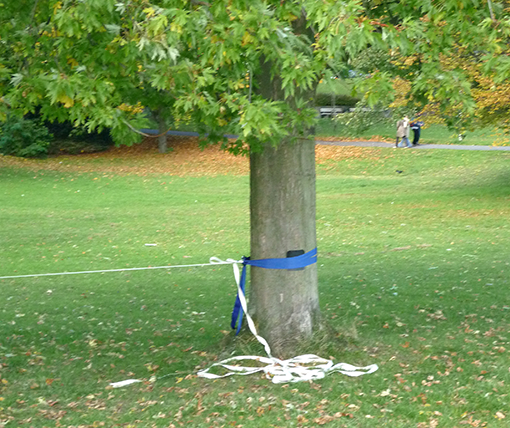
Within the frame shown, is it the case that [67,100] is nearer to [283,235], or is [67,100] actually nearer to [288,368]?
[283,235]

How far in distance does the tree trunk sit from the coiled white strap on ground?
0.16 m

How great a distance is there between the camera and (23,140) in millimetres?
30109

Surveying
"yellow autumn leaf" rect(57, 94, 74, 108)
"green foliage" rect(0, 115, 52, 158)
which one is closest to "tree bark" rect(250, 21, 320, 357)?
"yellow autumn leaf" rect(57, 94, 74, 108)

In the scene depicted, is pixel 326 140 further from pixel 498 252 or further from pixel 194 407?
pixel 194 407

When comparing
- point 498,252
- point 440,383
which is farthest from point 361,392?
point 498,252

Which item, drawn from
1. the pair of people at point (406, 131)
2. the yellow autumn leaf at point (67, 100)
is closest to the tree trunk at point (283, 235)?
the yellow autumn leaf at point (67, 100)

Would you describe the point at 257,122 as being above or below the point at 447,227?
above

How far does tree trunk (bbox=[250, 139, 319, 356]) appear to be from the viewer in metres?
5.78

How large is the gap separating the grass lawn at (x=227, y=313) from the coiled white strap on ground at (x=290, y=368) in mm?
98

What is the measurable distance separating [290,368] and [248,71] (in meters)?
2.47

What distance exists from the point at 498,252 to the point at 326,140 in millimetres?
22414

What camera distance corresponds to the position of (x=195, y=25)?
464 cm

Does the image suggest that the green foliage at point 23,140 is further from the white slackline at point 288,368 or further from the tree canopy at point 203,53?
the white slackline at point 288,368

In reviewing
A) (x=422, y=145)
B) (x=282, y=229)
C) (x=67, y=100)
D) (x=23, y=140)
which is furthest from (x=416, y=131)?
(x=67, y=100)
